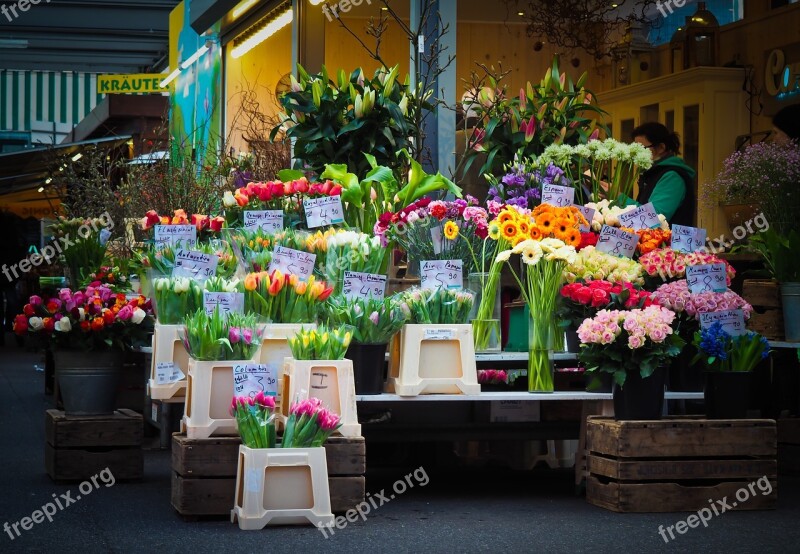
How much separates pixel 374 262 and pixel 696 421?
1.41 metres

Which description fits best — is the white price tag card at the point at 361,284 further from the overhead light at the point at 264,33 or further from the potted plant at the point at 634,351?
Result: the overhead light at the point at 264,33

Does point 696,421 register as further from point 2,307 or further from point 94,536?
point 2,307

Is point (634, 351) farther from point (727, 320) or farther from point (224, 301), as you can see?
point (224, 301)

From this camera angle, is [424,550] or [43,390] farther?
[43,390]

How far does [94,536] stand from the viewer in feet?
13.8

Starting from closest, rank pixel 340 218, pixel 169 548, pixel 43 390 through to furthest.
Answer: pixel 169 548 → pixel 340 218 → pixel 43 390

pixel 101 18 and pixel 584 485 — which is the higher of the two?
pixel 101 18

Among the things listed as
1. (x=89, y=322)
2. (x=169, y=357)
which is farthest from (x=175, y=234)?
(x=169, y=357)

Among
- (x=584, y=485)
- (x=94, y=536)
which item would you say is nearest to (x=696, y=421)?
(x=584, y=485)

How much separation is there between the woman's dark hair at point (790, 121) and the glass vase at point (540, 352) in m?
2.45

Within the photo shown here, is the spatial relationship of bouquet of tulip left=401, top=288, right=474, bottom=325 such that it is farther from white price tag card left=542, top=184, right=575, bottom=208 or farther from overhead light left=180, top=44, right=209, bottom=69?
overhead light left=180, top=44, right=209, bottom=69

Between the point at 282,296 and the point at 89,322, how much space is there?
1060 mm

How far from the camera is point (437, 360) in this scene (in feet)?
15.9

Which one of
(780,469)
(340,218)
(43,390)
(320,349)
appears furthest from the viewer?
(43,390)
